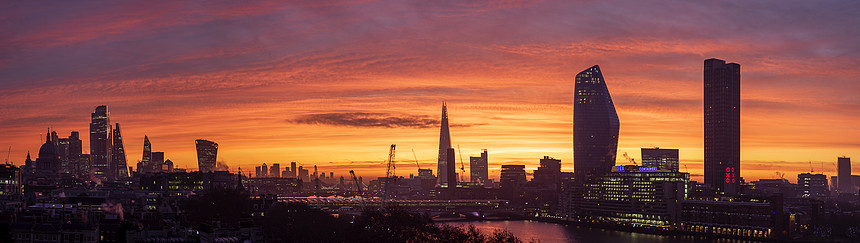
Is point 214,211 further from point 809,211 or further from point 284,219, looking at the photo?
point 809,211

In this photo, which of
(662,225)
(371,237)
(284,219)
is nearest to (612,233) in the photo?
(662,225)

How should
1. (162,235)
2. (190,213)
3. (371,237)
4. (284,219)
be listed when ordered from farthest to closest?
(190,213), (284,219), (371,237), (162,235)

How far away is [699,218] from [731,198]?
8083 millimetres

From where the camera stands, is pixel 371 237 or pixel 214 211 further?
pixel 214 211

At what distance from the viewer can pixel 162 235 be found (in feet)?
235

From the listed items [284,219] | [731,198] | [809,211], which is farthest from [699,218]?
[284,219]

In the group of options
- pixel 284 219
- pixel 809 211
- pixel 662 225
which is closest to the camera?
pixel 284 219

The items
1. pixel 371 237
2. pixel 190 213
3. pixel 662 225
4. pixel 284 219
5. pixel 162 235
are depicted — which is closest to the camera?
pixel 162 235

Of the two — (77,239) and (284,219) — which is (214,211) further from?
(77,239)

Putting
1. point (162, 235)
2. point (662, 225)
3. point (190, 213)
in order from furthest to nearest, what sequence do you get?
point (662, 225) < point (190, 213) < point (162, 235)

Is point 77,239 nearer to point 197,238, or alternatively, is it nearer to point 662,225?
point 197,238

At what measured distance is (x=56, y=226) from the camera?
75312 millimetres

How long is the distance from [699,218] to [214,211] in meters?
106

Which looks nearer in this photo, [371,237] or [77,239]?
[77,239]
